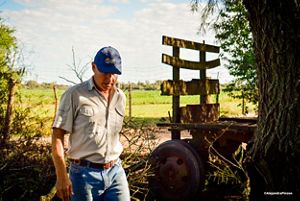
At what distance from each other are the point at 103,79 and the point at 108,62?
0.15 m

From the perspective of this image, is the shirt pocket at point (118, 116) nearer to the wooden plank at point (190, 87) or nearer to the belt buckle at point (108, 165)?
the belt buckle at point (108, 165)

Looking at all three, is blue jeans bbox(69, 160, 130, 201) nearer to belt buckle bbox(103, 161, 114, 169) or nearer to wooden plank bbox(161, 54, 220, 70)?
belt buckle bbox(103, 161, 114, 169)

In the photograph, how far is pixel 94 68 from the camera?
3525 millimetres

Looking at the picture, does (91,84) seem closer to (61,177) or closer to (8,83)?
(61,177)

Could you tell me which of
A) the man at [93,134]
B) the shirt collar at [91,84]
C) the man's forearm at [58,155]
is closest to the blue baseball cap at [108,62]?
the man at [93,134]

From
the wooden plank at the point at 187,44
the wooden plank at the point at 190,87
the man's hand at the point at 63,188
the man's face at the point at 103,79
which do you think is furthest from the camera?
the wooden plank at the point at 187,44

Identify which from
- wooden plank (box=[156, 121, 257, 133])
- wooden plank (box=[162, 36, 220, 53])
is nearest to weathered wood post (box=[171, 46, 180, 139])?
wooden plank (box=[162, 36, 220, 53])

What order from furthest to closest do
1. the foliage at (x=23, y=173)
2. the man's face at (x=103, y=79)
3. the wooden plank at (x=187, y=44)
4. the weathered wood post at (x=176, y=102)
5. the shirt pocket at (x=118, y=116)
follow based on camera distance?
the wooden plank at (x=187, y=44) < the weathered wood post at (x=176, y=102) < the foliage at (x=23, y=173) < the shirt pocket at (x=118, y=116) < the man's face at (x=103, y=79)

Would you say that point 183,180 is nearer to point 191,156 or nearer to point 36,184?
point 191,156

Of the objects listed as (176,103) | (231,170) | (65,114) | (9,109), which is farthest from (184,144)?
(65,114)

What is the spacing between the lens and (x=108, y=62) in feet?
11.2

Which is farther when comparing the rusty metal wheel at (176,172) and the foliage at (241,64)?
the foliage at (241,64)

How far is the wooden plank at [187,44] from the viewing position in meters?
7.43

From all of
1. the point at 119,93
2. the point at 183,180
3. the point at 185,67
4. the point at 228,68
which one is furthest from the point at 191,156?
the point at 228,68
